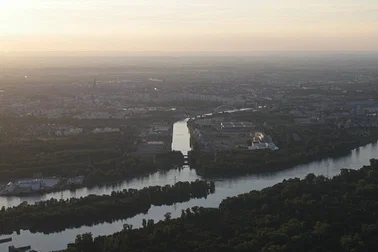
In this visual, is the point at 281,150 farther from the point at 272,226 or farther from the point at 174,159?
the point at 272,226

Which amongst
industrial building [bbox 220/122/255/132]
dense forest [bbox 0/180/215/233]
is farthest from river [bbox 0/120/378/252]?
industrial building [bbox 220/122/255/132]

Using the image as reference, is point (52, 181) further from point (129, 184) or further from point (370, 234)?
point (370, 234)

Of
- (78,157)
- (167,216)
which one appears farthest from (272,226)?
(78,157)

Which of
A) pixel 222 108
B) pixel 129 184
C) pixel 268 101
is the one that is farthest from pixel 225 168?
pixel 268 101

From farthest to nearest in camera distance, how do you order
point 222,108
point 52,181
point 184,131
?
point 222,108 → point 184,131 → point 52,181

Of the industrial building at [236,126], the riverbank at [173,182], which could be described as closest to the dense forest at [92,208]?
the riverbank at [173,182]
